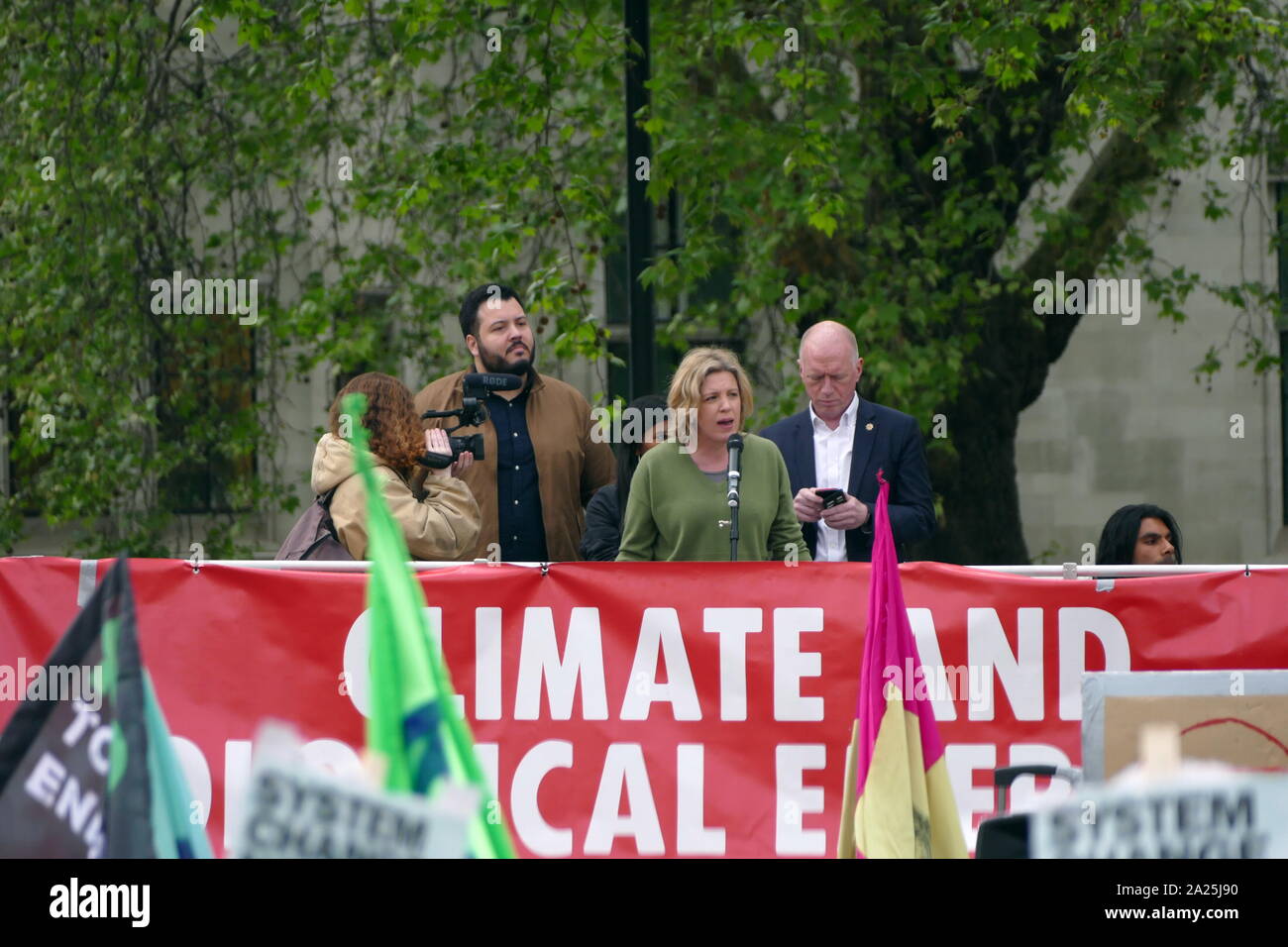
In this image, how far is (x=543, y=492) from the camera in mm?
7387

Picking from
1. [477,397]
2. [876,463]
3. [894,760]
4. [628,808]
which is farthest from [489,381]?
[894,760]

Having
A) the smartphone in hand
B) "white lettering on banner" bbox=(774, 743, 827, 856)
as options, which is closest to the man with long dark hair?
the smartphone in hand

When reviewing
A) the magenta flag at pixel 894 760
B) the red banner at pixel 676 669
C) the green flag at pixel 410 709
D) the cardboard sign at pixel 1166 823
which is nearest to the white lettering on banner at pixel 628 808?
the red banner at pixel 676 669

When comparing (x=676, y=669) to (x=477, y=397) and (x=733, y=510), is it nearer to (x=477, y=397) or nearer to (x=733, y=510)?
(x=733, y=510)

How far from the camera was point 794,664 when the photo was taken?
607 cm

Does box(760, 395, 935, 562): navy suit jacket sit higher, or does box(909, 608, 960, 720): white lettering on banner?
box(760, 395, 935, 562): navy suit jacket

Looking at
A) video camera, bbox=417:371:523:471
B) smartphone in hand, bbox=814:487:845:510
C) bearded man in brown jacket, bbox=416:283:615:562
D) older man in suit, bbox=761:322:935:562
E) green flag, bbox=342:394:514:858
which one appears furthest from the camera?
bearded man in brown jacket, bbox=416:283:615:562

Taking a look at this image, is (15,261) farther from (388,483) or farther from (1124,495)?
(1124,495)

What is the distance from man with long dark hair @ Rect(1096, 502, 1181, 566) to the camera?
721cm

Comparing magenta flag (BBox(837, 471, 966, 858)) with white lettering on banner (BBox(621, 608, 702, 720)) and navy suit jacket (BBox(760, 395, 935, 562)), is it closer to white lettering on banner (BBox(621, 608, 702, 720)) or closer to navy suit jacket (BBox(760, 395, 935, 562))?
white lettering on banner (BBox(621, 608, 702, 720))

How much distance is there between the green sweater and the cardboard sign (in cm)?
351

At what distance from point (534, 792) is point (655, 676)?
1.82 ft
